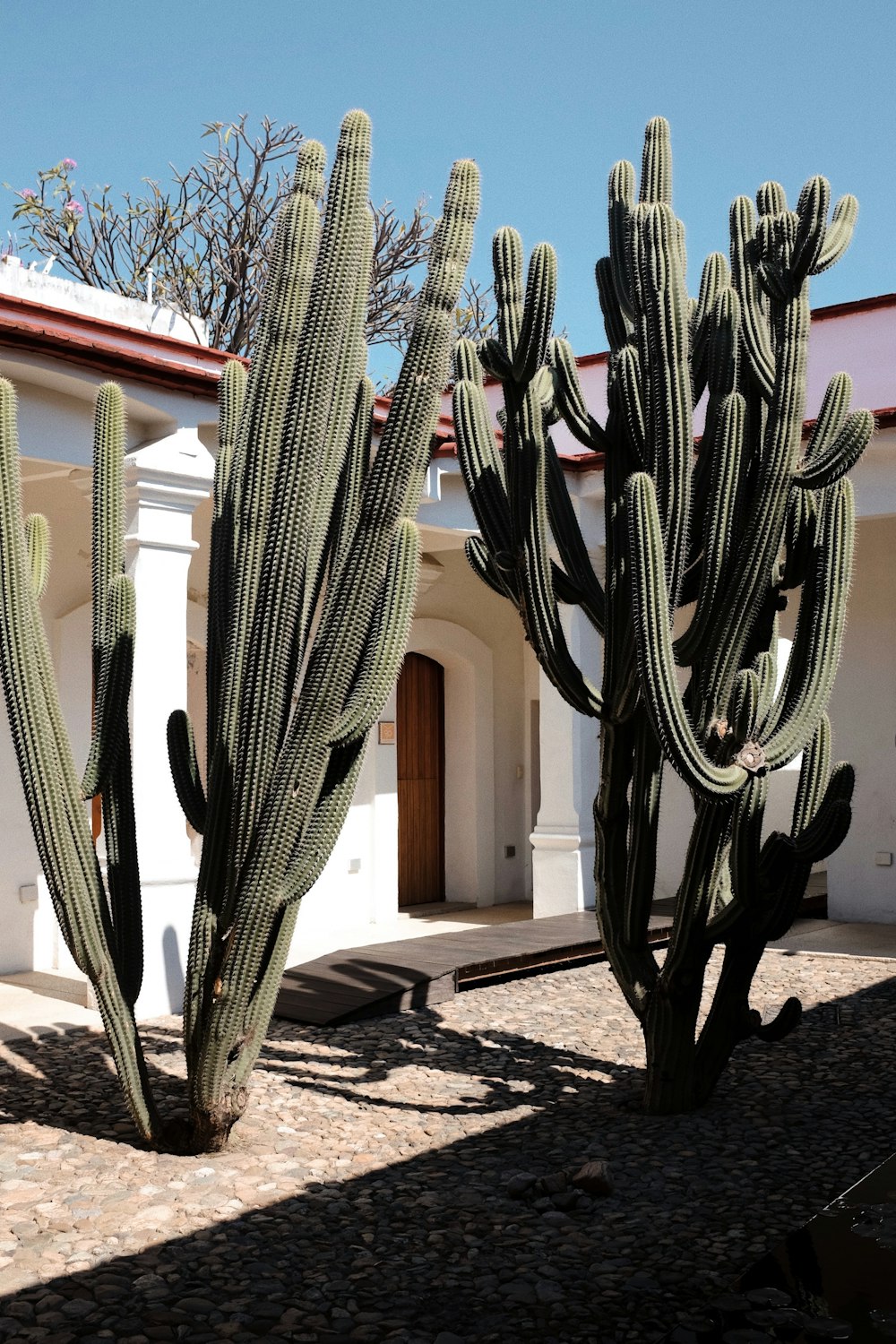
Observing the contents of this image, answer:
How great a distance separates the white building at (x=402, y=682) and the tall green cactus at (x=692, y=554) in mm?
2569

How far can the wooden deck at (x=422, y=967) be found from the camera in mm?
7426

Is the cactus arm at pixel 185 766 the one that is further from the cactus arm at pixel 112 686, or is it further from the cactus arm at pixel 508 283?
the cactus arm at pixel 508 283

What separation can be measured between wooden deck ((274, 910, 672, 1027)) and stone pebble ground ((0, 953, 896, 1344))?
0.21m

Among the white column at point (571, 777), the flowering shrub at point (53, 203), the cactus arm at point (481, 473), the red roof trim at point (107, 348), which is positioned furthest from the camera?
the flowering shrub at point (53, 203)

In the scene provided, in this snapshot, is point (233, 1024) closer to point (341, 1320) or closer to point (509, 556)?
point (341, 1320)

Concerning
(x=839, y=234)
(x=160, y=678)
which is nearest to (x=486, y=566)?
(x=839, y=234)

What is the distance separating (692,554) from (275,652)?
1962mm

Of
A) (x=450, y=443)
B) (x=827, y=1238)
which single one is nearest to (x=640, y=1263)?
(x=827, y=1238)

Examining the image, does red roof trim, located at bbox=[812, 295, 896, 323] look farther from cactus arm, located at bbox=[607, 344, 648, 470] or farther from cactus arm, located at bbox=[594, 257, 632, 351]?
cactus arm, located at bbox=[607, 344, 648, 470]

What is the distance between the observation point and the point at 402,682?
12578mm

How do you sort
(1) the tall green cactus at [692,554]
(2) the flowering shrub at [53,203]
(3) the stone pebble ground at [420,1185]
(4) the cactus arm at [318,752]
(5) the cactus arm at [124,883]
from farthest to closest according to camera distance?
(2) the flowering shrub at [53,203]
(5) the cactus arm at [124,883]
(1) the tall green cactus at [692,554]
(4) the cactus arm at [318,752]
(3) the stone pebble ground at [420,1185]

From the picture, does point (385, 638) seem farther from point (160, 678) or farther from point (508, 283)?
point (160, 678)

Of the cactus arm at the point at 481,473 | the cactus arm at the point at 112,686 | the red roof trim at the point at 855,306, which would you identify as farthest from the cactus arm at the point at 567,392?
the red roof trim at the point at 855,306

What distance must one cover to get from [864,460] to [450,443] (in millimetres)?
3428
